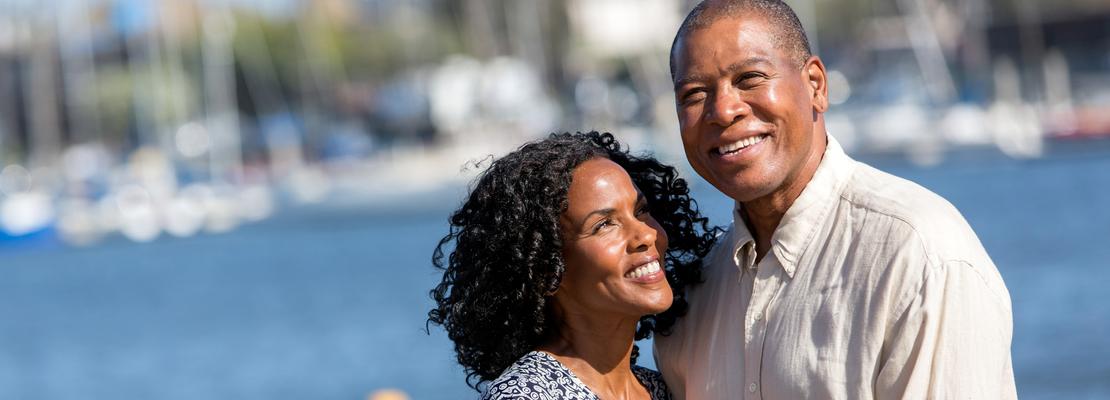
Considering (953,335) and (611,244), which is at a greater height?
(611,244)

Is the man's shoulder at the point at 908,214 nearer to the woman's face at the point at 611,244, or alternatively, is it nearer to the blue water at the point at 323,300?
the woman's face at the point at 611,244

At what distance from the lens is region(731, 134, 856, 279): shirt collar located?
12.7 ft

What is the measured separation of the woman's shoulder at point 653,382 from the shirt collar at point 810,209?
82cm

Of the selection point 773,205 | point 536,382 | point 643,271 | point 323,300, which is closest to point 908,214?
point 773,205

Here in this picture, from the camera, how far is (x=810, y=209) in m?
3.89

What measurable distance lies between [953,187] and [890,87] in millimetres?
12582

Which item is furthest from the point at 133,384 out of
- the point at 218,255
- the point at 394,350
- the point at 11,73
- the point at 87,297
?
the point at 11,73

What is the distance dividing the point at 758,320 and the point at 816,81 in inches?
26.0

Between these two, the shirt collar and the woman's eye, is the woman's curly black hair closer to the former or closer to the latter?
the woman's eye

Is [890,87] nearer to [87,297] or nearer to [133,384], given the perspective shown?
[87,297]

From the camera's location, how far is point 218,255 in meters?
47.6

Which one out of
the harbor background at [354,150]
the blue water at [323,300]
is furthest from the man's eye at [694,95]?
the harbor background at [354,150]

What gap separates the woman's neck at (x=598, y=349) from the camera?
14.5 feet

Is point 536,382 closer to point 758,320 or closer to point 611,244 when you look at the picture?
point 611,244
